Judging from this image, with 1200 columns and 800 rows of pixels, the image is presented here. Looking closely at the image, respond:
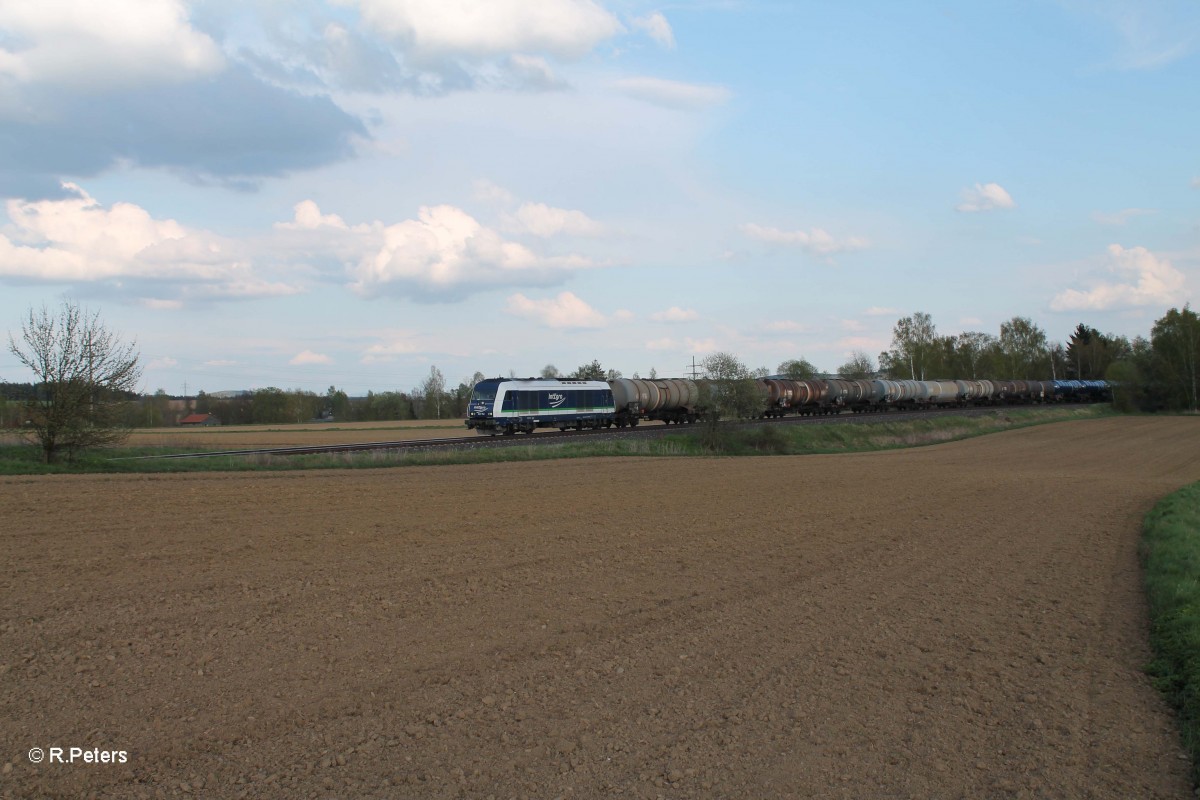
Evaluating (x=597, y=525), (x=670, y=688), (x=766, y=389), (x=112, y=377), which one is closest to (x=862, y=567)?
(x=597, y=525)

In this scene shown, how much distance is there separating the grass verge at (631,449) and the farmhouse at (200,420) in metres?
78.9

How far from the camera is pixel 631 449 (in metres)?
36.8

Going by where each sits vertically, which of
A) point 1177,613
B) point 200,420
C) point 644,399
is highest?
point 644,399

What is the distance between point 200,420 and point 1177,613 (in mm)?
117608

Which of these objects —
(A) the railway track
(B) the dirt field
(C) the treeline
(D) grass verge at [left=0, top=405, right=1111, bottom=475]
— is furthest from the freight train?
(C) the treeline

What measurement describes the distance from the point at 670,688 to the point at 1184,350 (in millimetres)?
114462

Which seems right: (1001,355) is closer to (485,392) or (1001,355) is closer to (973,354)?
(973,354)

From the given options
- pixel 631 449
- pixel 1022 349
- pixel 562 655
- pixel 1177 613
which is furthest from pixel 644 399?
pixel 1022 349

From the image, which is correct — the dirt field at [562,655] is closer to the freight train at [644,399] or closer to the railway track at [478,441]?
the railway track at [478,441]

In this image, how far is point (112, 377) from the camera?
26062 millimetres

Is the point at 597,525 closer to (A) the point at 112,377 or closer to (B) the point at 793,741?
(B) the point at 793,741

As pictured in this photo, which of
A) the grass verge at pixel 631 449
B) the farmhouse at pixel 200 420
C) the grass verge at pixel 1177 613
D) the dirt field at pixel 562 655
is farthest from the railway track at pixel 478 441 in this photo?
the farmhouse at pixel 200 420

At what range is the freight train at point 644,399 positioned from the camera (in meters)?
43.2

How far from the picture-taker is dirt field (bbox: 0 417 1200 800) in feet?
20.2
